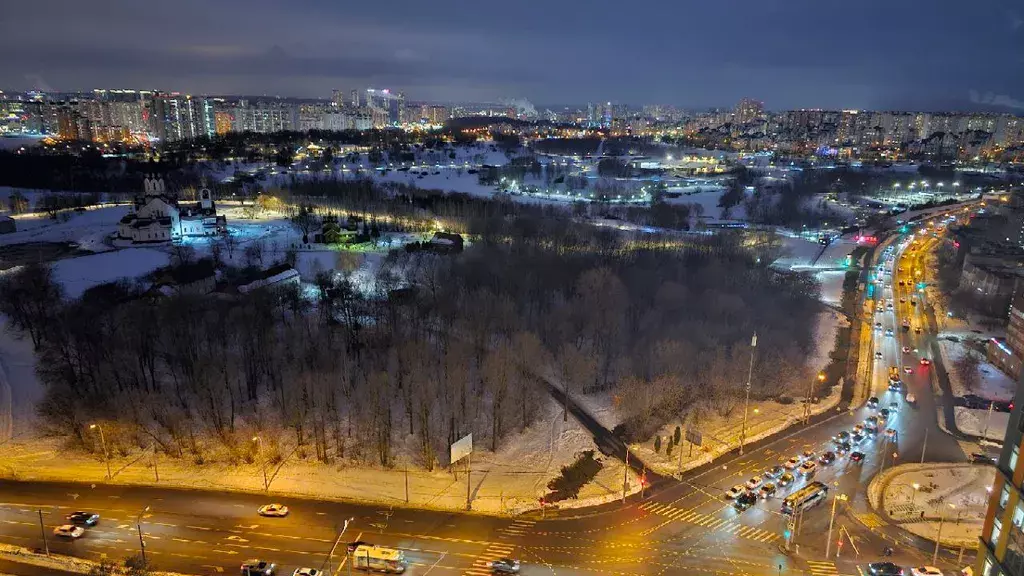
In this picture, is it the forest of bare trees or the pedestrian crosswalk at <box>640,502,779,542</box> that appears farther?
the forest of bare trees

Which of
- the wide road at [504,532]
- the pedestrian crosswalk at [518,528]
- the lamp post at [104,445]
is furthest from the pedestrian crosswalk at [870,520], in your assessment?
the lamp post at [104,445]

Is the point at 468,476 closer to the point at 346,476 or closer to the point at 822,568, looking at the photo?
the point at 346,476

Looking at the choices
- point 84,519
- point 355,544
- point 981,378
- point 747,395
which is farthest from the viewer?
point 981,378

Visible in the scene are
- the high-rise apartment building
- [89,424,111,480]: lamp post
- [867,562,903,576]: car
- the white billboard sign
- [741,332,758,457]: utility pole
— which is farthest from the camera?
[741,332,758,457]: utility pole

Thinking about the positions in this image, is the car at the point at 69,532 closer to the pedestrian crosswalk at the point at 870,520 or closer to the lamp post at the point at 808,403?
the pedestrian crosswalk at the point at 870,520

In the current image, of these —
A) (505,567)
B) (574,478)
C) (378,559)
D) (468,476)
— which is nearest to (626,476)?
(574,478)

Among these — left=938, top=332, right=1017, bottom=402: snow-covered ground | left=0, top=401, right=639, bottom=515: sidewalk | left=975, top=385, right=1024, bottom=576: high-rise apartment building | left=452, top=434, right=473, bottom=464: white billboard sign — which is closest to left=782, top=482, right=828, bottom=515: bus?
left=0, top=401, right=639, bottom=515: sidewalk

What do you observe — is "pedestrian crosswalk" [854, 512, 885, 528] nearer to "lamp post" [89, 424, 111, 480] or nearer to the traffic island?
the traffic island
